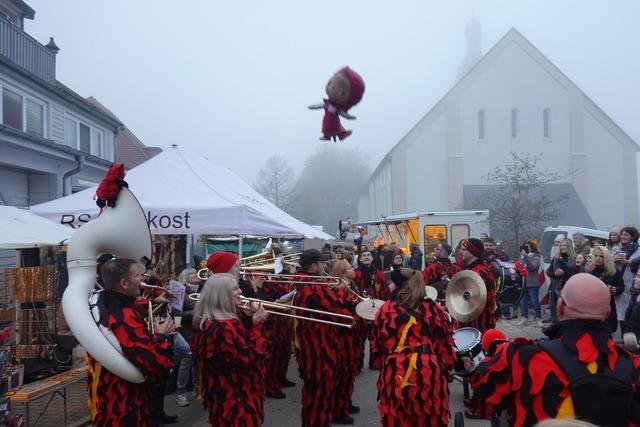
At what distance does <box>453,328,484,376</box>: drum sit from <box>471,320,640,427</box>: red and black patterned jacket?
1.09m

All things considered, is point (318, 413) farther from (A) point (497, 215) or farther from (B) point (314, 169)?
(B) point (314, 169)

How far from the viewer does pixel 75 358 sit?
7.70m

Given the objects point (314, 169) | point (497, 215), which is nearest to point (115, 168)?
point (497, 215)

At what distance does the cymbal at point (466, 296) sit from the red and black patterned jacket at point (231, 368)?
2.37 metres

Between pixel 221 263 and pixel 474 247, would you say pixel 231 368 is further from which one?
pixel 474 247

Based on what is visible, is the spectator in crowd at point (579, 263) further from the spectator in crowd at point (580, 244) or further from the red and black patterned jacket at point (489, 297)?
the red and black patterned jacket at point (489, 297)

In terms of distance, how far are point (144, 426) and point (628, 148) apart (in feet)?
124

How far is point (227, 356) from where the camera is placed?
3.99 metres

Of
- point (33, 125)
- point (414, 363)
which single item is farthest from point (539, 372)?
point (33, 125)

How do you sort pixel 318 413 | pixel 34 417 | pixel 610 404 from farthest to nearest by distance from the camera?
pixel 34 417, pixel 318 413, pixel 610 404

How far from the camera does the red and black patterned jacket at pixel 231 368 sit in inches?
157

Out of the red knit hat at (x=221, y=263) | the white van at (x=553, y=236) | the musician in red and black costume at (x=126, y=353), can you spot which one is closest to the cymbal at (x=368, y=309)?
the red knit hat at (x=221, y=263)

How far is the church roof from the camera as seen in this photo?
1373 inches

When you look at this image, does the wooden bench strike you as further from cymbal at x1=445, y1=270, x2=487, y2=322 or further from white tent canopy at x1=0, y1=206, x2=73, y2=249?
cymbal at x1=445, y1=270, x2=487, y2=322
